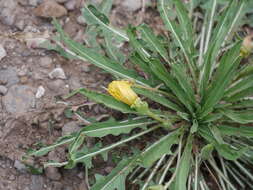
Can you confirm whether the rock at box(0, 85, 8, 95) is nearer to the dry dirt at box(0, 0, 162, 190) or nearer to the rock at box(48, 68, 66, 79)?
the dry dirt at box(0, 0, 162, 190)

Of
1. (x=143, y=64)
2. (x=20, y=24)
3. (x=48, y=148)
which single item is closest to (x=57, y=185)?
(x=48, y=148)

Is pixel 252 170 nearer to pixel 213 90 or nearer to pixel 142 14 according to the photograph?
pixel 213 90

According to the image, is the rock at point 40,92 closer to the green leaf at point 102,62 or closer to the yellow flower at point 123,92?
the green leaf at point 102,62

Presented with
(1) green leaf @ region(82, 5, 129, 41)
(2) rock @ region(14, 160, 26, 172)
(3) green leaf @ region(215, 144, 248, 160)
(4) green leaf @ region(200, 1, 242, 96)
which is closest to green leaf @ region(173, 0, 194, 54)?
(4) green leaf @ region(200, 1, 242, 96)

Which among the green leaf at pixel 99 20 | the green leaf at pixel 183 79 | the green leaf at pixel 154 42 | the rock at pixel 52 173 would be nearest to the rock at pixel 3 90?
Result: the rock at pixel 52 173

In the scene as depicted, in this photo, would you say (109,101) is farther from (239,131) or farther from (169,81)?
(239,131)

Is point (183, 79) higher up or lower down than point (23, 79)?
higher up

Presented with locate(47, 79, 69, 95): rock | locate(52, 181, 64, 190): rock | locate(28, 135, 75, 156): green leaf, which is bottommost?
locate(52, 181, 64, 190): rock
